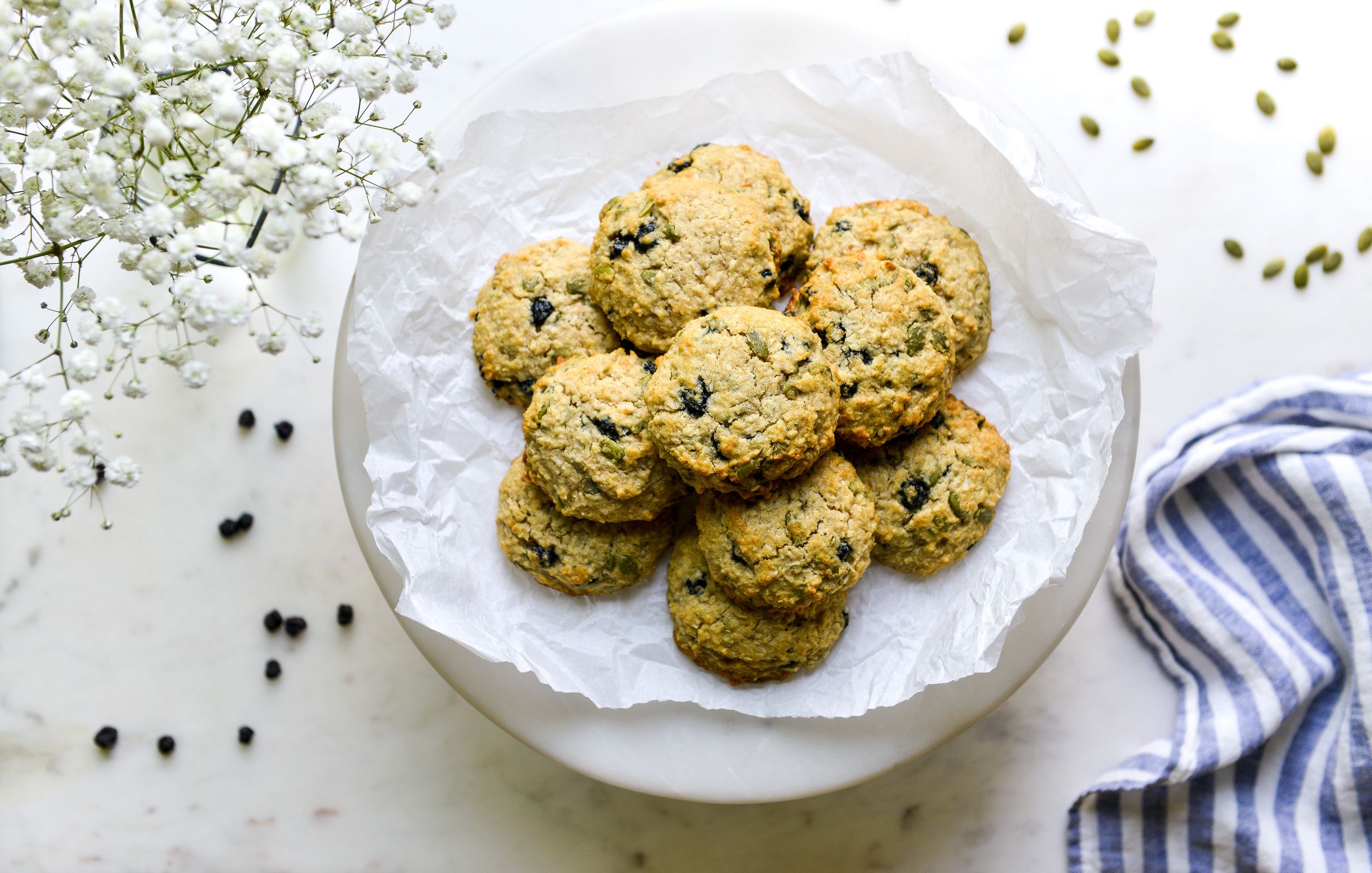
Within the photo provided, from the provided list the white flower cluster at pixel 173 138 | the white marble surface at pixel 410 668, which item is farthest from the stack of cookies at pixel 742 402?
the white marble surface at pixel 410 668

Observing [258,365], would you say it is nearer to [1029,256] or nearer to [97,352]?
[97,352]

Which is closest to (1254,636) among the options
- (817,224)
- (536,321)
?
(817,224)

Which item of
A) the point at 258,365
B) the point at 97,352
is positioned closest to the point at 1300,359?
the point at 258,365

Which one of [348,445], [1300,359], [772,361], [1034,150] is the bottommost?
[348,445]

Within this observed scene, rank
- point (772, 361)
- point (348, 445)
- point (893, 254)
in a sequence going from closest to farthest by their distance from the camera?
point (772, 361), point (893, 254), point (348, 445)

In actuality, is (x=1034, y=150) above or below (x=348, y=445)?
above

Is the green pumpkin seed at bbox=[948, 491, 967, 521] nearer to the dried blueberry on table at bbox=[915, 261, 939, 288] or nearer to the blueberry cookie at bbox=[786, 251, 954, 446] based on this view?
the blueberry cookie at bbox=[786, 251, 954, 446]

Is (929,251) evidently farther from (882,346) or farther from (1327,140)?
(1327,140)
